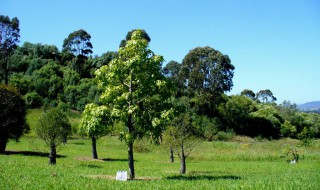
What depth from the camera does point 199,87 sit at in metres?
84.5

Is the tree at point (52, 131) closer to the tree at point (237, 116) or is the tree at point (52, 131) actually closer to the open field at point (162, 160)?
the open field at point (162, 160)

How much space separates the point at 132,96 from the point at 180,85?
67440 millimetres

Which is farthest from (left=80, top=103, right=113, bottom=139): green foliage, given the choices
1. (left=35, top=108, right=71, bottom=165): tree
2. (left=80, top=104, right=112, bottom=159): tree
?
(left=35, top=108, right=71, bottom=165): tree

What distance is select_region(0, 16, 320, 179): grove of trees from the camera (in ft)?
76.0

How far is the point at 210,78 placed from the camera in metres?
83.4

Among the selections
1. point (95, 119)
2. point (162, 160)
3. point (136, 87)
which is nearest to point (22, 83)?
point (162, 160)

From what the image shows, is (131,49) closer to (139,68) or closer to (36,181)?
(139,68)

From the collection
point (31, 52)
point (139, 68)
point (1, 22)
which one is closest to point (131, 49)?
point (139, 68)

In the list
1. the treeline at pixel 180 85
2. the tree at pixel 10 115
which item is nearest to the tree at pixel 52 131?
the tree at pixel 10 115

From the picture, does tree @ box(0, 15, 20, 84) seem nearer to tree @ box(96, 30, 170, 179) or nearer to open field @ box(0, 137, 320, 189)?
open field @ box(0, 137, 320, 189)

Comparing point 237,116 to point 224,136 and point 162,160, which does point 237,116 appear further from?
point 162,160

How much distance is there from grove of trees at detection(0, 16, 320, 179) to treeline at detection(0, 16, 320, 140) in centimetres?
24

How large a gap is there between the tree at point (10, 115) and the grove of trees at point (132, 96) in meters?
0.13

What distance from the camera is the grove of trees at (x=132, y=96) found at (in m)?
23.2
